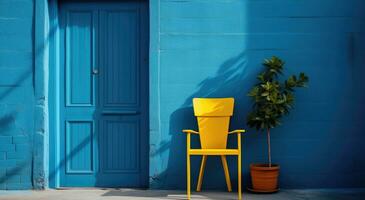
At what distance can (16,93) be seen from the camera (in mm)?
5645

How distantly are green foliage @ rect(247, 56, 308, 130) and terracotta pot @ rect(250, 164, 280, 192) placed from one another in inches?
16.8

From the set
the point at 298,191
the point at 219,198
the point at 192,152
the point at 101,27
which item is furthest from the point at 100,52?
the point at 298,191

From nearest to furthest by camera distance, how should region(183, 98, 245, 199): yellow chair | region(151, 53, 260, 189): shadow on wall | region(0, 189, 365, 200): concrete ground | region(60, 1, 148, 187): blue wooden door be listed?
1. region(0, 189, 365, 200): concrete ground
2. region(183, 98, 245, 199): yellow chair
3. region(151, 53, 260, 189): shadow on wall
4. region(60, 1, 148, 187): blue wooden door

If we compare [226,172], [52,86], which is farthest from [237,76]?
[52,86]

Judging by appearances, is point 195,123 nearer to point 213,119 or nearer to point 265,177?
point 213,119

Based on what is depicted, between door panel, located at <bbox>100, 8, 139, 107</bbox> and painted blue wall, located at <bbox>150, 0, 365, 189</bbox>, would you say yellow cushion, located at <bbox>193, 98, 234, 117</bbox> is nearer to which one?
painted blue wall, located at <bbox>150, 0, 365, 189</bbox>

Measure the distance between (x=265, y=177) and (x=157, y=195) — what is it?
3.72 feet

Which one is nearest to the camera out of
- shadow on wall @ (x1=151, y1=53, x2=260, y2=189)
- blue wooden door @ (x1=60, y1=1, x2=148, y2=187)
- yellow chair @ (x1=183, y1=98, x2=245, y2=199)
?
yellow chair @ (x1=183, y1=98, x2=245, y2=199)

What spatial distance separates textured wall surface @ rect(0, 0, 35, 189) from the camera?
18.4ft

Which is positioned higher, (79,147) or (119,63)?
(119,63)

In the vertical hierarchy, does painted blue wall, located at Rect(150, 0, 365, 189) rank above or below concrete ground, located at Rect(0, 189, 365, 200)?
above

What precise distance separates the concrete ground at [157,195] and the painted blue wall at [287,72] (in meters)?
0.21

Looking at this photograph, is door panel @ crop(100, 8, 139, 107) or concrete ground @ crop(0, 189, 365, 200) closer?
concrete ground @ crop(0, 189, 365, 200)

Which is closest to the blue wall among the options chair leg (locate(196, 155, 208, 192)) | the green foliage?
chair leg (locate(196, 155, 208, 192))
